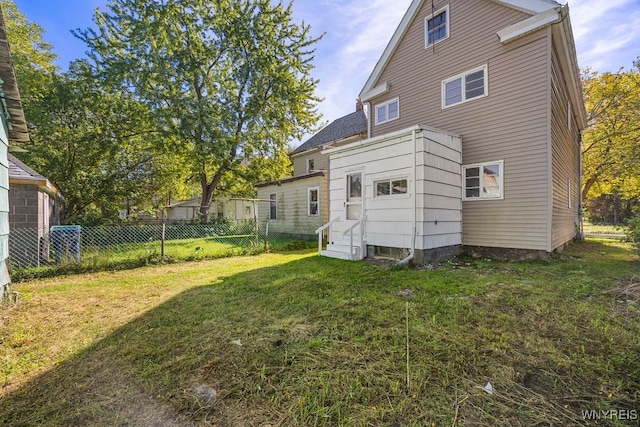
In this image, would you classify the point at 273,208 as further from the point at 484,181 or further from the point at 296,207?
the point at 484,181

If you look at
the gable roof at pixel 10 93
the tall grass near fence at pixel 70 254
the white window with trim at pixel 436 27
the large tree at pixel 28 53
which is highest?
the large tree at pixel 28 53

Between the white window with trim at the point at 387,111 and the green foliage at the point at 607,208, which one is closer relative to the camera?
the white window with trim at the point at 387,111

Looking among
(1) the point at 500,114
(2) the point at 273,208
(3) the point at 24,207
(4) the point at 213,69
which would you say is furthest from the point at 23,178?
(4) the point at 213,69

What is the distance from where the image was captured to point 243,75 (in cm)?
1589

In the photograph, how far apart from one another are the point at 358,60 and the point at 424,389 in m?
11.9

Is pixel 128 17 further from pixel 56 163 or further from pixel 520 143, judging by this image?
pixel 520 143

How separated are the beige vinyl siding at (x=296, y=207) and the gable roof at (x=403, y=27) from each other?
4.22 meters

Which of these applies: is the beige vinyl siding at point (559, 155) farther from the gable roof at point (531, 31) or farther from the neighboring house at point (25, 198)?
the neighboring house at point (25, 198)

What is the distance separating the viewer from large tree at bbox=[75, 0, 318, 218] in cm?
1405

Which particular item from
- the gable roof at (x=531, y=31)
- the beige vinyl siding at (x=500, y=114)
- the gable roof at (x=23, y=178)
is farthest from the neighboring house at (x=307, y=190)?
the gable roof at (x=23, y=178)

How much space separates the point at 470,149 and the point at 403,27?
4935mm

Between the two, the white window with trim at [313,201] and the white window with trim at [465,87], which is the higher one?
the white window with trim at [465,87]

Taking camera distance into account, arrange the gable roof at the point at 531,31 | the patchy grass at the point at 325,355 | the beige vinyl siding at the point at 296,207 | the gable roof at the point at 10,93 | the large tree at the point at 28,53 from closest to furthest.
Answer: the patchy grass at the point at 325,355 → the gable roof at the point at 10,93 → the gable roof at the point at 531,31 → the beige vinyl siding at the point at 296,207 → the large tree at the point at 28,53

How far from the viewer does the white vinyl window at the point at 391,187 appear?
23.0 feet
